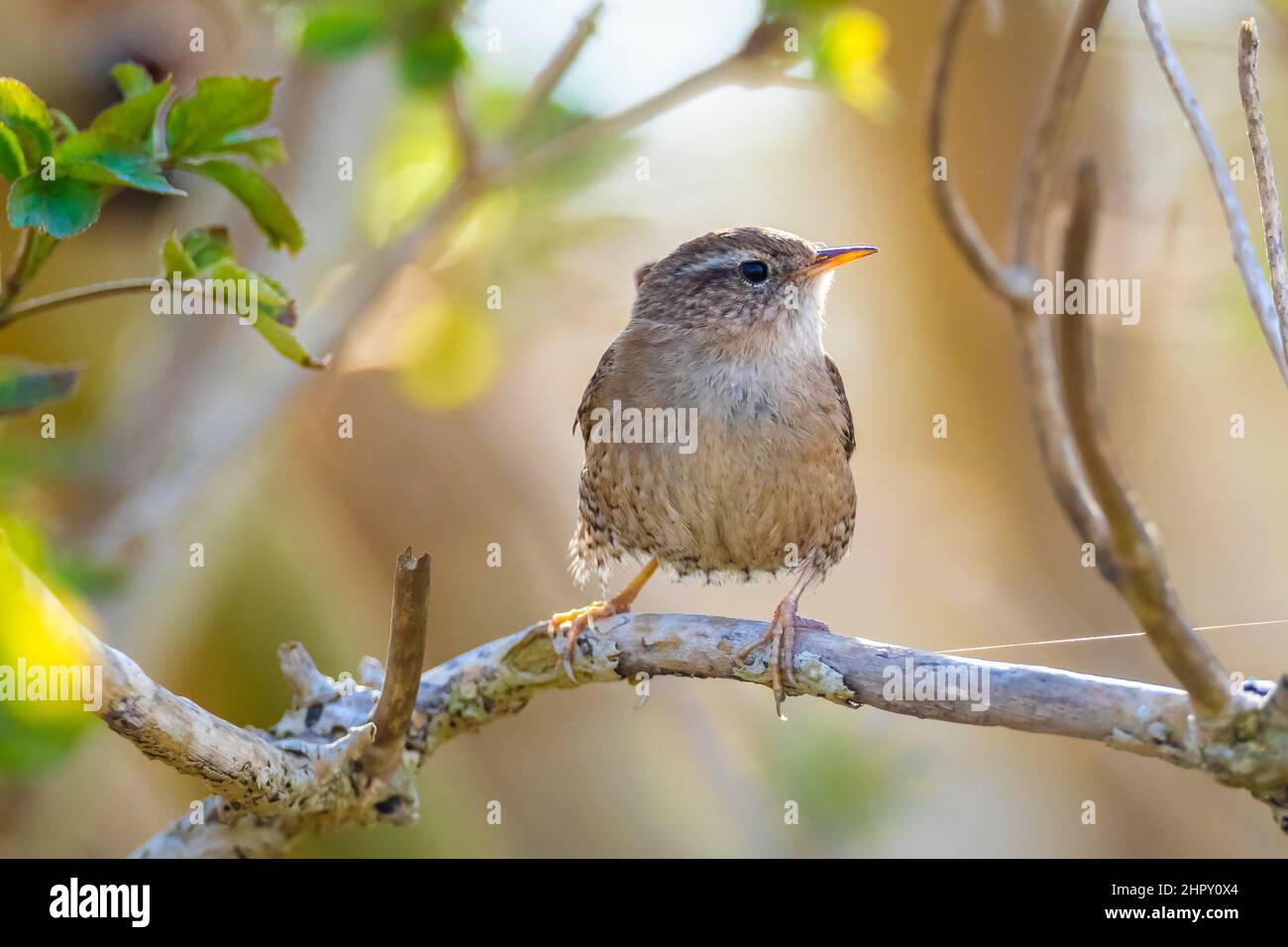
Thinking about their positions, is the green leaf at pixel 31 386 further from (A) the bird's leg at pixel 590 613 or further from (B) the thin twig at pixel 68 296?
(A) the bird's leg at pixel 590 613

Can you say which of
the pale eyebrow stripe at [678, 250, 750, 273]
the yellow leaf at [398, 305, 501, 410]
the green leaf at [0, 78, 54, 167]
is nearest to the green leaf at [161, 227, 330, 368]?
the green leaf at [0, 78, 54, 167]

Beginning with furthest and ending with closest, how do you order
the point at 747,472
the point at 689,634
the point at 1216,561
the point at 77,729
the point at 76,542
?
the point at 1216,561, the point at 76,542, the point at 747,472, the point at 689,634, the point at 77,729

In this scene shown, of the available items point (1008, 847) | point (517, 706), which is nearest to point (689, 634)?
point (517, 706)

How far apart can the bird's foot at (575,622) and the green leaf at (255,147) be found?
118 centimetres

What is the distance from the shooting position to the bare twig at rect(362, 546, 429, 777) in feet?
6.20

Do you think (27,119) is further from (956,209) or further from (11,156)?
(956,209)

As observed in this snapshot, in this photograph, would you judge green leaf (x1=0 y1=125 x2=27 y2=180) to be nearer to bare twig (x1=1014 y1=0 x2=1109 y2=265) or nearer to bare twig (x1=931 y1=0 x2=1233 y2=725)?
bare twig (x1=931 y1=0 x2=1233 y2=725)

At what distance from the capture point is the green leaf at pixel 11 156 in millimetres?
1637

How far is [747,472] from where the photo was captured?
2.97m

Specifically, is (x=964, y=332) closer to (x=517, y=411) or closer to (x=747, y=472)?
(x=517, y=411)

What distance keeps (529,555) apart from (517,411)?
0.73 metres

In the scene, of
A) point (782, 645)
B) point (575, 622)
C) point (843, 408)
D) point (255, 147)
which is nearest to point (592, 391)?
point (843, 408)

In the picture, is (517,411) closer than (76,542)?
No

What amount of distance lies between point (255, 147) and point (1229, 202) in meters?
1.52
